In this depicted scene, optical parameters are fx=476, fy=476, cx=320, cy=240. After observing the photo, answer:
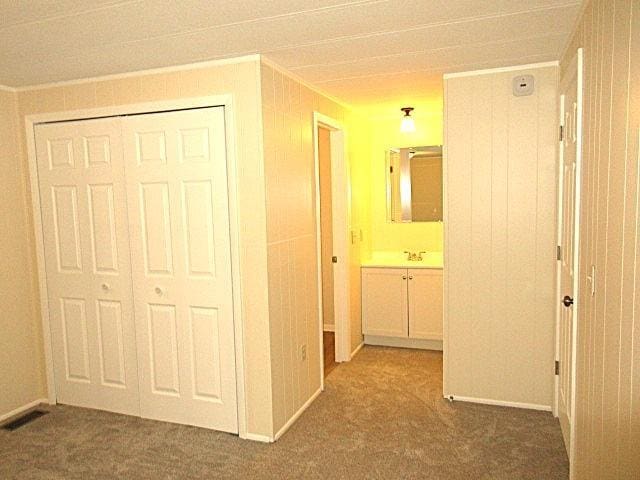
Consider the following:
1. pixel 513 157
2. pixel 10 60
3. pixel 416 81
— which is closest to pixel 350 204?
pixel 416 81

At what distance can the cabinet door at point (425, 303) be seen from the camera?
446cm

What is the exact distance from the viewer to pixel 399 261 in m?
4.82

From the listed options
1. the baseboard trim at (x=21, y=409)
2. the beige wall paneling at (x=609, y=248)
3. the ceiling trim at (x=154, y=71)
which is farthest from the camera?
the baseboard trim at (x=21, y=409)

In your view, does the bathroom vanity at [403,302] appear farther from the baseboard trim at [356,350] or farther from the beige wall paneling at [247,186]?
the beige wall paneling at [247,186]

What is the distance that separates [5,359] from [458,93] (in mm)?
3695

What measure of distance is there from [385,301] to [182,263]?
2230 mm

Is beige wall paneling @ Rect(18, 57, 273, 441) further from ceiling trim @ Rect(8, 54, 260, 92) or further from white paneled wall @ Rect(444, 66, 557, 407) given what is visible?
white paneled wall @ Rect(444, 66, 557, 407)

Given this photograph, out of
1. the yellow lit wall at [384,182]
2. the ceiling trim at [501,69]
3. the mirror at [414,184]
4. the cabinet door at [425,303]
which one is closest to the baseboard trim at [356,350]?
the cabinet door at [425,303]

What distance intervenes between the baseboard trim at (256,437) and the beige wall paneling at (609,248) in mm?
1698

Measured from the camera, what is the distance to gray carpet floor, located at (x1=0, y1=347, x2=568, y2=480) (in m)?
2.63

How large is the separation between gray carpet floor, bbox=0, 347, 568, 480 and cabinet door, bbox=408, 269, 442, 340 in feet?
3.28

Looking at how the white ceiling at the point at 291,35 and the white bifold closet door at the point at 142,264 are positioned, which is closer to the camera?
the white ceiling at the point at 291,35

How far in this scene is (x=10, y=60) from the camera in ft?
9.18

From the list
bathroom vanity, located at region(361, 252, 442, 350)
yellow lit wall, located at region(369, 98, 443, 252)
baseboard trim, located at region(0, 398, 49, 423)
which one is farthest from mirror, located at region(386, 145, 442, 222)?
baseboard trim, located at region(0, 398, 49, 423)
